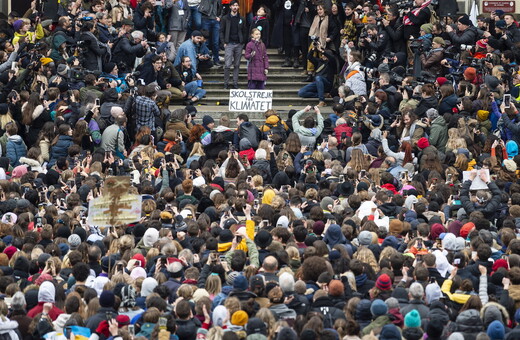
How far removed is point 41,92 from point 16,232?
752 centimetres

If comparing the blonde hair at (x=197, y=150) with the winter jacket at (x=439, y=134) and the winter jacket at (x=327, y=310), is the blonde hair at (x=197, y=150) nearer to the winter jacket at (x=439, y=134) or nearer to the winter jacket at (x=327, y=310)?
the winter jacket at (x=439, y=134)

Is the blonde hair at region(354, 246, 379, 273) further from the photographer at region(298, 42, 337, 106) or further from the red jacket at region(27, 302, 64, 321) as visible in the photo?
the photographer at region(298, 42, 337, 106)

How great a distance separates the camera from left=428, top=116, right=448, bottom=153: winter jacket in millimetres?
26828

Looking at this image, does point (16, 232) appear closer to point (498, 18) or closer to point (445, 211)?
point (445, 211)

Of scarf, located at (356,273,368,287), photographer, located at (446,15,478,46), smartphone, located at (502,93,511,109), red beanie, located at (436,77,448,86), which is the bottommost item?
scarf, located at (356,273,368,287)

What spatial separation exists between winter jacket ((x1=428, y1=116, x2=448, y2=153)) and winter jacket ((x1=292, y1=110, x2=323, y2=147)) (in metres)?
2.11

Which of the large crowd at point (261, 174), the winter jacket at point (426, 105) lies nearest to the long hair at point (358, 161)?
the large crowd at point (261, 174)

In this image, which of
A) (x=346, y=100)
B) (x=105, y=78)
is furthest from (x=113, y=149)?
(x=346, y=100)

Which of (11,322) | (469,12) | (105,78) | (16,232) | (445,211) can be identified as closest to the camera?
(11,322)

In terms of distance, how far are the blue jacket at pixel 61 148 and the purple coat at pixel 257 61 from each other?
495 cm

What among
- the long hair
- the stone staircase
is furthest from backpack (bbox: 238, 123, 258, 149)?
the long hair

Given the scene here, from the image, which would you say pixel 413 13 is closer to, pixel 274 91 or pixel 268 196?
pixel 274 91

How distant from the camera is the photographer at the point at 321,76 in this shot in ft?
99.5

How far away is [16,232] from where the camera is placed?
69.3ft
